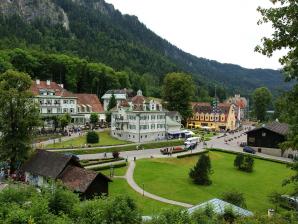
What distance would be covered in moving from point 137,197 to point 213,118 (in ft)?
253

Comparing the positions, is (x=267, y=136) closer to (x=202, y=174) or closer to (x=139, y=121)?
(x=139, y=121)

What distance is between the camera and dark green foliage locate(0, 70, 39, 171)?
4644 centimetres

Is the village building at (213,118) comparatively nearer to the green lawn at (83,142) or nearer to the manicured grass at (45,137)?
the green lawn at (83,142)

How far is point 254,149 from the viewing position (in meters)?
77.1

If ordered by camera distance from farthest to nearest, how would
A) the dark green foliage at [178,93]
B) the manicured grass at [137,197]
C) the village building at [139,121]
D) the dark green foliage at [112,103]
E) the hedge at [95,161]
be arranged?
the dark green foliage at [112,103] → the dark green foliage at [178,93] → the village building at [139,121] → the hedge at [95,161] → the manicured grass at [137,197]

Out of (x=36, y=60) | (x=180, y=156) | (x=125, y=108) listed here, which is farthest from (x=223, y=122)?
(x=36, y=60)

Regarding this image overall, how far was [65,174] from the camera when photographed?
4044 cm

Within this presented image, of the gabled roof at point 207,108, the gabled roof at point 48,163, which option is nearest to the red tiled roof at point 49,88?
the gabled roof at point 48,163

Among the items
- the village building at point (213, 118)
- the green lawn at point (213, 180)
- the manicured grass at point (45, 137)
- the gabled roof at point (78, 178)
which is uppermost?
the village building at point (213, 118)

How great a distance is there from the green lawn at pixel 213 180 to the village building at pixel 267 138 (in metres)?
11.4

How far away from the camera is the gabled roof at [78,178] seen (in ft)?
124

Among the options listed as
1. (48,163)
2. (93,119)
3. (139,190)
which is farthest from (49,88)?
(139,190)

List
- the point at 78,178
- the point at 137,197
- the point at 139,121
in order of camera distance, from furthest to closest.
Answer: the point at 139,121, the point at 137,197, the point at 78,178

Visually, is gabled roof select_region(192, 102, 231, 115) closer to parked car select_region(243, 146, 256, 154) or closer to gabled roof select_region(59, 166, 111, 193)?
parked car select_region(243, 146, 256, 154)
